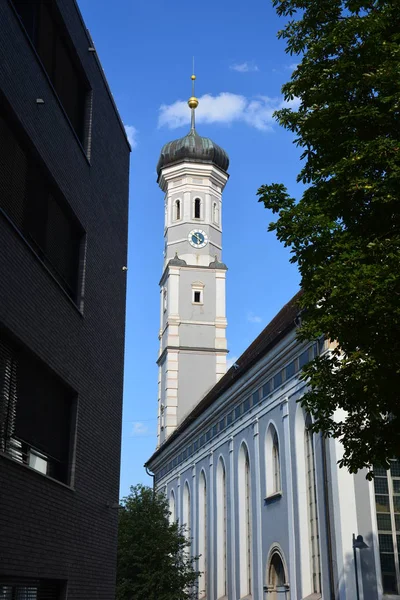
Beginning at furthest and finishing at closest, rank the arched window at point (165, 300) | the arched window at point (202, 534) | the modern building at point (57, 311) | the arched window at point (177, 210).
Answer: the arched window at point (177, 210) < the arched window at point (165, 300) < the arched window at point (202, 534) < the modern building at point (57, 311)

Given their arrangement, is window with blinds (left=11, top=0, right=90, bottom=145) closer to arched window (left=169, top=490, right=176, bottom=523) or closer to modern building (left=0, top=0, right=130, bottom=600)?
modern building (left=0, top=0, right=130, bottom=600)

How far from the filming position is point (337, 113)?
12.4m

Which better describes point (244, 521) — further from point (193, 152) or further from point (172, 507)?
point (193, 152)

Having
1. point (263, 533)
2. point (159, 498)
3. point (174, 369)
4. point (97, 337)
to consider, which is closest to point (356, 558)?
point (263, 533)

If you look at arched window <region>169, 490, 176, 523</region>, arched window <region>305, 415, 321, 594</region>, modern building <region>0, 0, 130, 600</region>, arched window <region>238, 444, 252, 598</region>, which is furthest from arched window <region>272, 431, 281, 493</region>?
arched window <region>169, 490, 176, 523</region>

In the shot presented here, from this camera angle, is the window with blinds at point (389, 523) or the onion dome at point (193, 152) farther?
the onion dome at point (193, 152)

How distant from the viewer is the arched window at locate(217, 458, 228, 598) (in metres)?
38.2

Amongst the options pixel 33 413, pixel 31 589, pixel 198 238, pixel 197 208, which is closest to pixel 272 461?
pixel 33 413

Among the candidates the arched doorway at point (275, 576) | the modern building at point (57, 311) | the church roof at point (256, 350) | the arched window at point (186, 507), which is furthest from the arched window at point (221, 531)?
the modern building at point (57, 311)

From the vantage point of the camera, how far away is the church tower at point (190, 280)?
54875 mm

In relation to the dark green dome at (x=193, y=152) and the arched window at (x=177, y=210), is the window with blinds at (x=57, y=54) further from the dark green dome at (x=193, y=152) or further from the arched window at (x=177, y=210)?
the dark green dome at (x=193, y=152)

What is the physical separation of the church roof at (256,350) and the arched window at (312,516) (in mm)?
4054

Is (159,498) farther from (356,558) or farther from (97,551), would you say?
(97,551)

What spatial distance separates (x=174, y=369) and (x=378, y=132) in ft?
143
